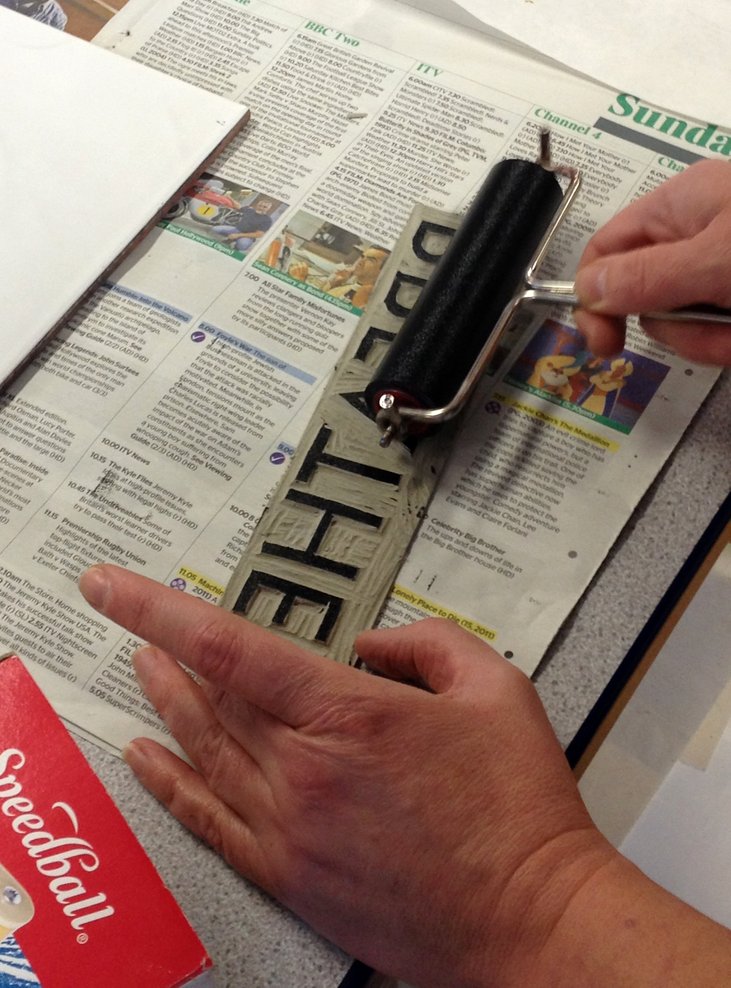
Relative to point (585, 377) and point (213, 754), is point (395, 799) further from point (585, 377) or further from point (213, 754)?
point (585, 377)

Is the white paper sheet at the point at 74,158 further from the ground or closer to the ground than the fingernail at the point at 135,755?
further from the ground

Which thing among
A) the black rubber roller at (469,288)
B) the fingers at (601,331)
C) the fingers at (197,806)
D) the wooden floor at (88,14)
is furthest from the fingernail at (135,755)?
the wooden floor at (88,14)

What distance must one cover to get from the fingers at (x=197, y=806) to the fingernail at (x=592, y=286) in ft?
1.15

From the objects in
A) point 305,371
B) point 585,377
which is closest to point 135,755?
point 305,371

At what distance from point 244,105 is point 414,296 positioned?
23cm

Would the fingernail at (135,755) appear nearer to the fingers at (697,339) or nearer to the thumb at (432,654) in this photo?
the thumb at (432,654)

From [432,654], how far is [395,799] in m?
0.08

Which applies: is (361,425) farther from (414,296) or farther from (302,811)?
(302,811)

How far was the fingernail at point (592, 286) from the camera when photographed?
51cm

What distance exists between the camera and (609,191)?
0.63 meters

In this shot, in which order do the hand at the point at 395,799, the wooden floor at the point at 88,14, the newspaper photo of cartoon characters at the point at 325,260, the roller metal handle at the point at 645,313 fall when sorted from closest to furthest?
the hand at the point at 395,799, the roller metal handle at the point at 645,313, the newspaper photo of cartoon characters at the point at 325,260, the wooden floor at the point at 88,14

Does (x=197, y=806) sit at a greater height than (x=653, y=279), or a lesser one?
lesser

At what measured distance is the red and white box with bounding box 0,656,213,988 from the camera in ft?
1.35

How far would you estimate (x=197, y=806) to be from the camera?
0.45 metres
